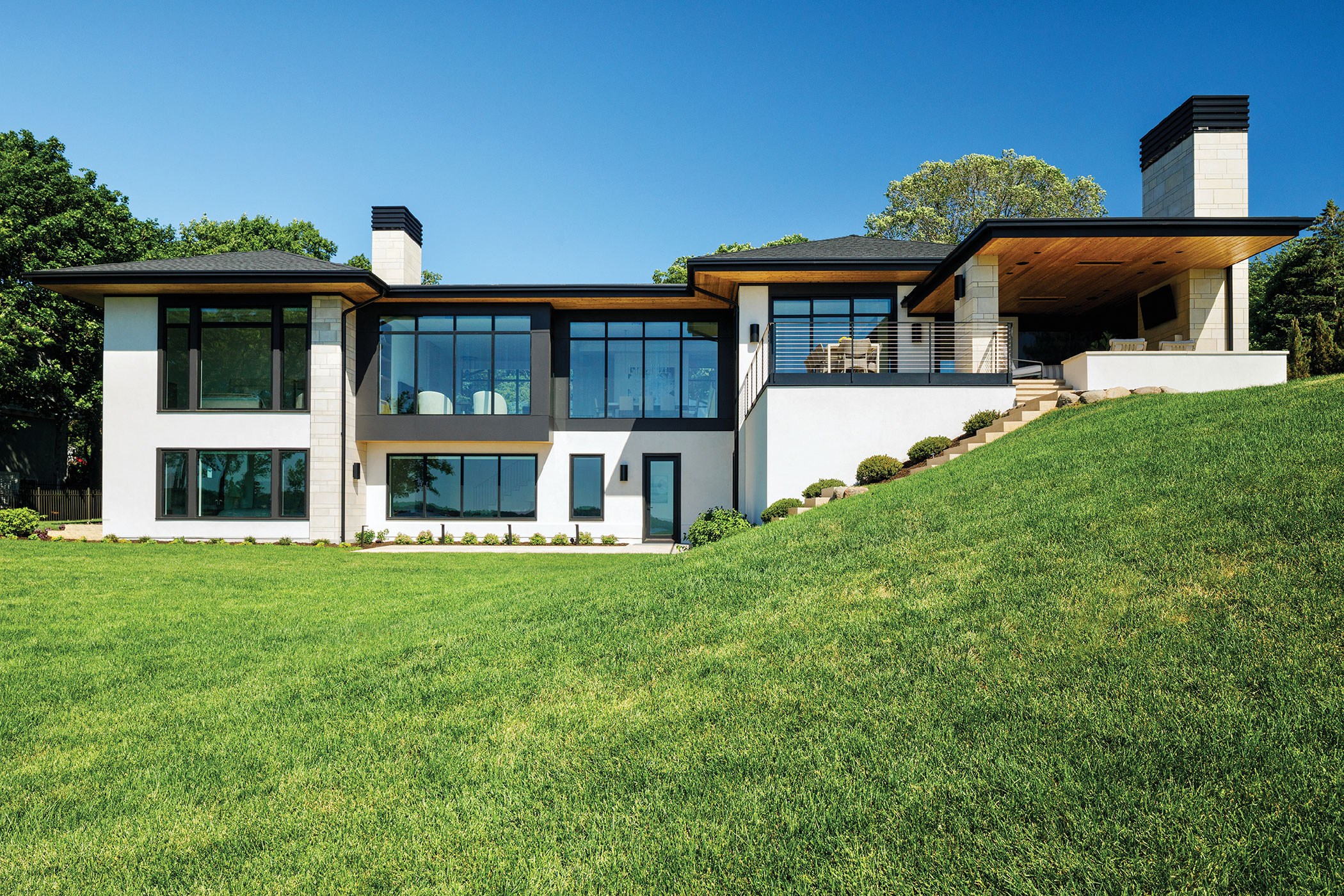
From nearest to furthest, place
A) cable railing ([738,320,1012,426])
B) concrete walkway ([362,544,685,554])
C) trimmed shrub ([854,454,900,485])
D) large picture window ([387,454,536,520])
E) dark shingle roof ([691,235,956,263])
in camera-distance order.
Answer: trimmed shrub ([854,454,900,485]) → cable railing ([738,320,1012,426]) → concrete walkway ([362,544,685,554]) → dark shingle roof ([691,235,956,263]) → large picture window ([387,454,536,520])

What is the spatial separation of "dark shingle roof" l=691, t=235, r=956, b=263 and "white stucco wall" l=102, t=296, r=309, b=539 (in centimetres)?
1099

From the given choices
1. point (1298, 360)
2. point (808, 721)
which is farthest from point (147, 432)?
point (1298, 360)

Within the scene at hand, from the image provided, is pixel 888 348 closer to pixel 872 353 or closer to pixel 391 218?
pixel 872 353

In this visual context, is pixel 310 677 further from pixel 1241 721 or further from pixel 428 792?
pixel 1241 721

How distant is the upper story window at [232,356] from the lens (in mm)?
17203

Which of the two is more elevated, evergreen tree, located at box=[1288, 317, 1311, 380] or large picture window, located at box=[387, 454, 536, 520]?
evergreen tree, located at box=[1288, 317, 1311, 380]

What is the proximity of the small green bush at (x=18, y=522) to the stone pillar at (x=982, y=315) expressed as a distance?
64.6ft

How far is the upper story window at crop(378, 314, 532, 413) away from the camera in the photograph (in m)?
18.0

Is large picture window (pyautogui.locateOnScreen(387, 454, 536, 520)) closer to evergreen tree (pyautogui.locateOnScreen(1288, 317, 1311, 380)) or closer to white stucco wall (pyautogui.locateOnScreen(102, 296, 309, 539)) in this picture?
white stucco wall (pyautogui.locateOnScreen(102, 296, 309, 539))

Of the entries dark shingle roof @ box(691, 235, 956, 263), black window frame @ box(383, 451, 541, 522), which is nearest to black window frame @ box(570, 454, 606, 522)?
black window frame @ box(383, 451, 541, 522)

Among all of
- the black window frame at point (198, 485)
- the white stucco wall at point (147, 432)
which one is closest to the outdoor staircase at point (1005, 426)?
the black window frame at point (198, 485)

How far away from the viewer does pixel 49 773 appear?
3807mm

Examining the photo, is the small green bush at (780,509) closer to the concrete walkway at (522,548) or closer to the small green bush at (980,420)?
the concrete walkway at (522,548)

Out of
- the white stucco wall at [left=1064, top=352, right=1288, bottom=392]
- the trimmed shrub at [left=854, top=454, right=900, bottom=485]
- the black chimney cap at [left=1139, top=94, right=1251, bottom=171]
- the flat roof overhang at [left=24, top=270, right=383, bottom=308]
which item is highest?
the black chimney cap at [left=1139, top=94, right=1251, bottom=171]
